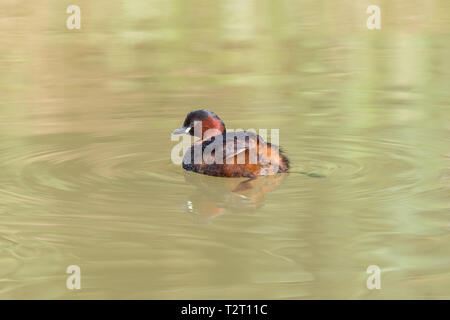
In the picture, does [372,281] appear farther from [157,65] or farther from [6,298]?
[157,65]

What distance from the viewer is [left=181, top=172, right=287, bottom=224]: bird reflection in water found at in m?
7.17

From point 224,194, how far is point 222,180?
0.39 meters

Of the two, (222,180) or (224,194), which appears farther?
(222,180)

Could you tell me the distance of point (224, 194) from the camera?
768 centimetres

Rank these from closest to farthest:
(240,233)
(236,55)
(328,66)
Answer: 1. (240,233)
2. (328,66)
3. (236,55)

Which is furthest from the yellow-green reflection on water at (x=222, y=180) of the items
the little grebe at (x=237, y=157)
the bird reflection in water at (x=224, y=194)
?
the little grebe at (x=237, y=157)

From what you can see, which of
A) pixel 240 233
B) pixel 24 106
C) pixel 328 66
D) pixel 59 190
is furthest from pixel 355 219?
pixel 328 66

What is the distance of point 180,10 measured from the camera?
18172 millimetres

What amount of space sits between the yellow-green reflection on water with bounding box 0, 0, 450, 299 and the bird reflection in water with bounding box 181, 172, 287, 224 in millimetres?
26

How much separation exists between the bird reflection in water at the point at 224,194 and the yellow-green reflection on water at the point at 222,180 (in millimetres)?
26

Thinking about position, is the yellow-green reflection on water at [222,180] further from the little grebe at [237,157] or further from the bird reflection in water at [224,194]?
the little grebe at [237,157]

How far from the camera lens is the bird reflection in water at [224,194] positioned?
717cm

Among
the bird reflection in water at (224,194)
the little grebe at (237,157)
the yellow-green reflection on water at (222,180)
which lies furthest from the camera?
the little grebe at (237,157)

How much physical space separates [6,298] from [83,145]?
3975mm
